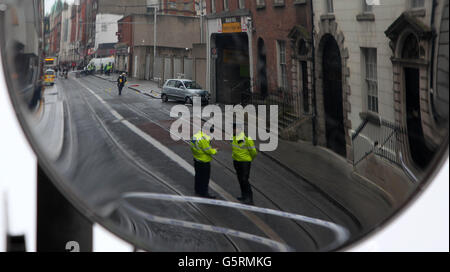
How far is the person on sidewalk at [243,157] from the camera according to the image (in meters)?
1.39

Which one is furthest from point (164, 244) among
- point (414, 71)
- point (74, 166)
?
point (414, 71)

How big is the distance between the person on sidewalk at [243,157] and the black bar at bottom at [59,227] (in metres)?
0.91

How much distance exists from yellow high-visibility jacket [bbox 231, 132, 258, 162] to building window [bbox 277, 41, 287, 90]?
0.21 m

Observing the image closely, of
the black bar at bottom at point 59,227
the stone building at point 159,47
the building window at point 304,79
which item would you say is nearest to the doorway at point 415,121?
the building window at point 304,79

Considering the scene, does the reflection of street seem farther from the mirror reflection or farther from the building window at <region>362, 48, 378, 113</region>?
the building window at <region>362, 48, 378, 113</region>

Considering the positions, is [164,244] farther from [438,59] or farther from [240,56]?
[438,59]

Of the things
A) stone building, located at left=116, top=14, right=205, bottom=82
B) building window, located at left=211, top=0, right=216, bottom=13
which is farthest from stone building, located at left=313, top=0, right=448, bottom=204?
stone building, located at left=116, top=14, right=205, bottom=82

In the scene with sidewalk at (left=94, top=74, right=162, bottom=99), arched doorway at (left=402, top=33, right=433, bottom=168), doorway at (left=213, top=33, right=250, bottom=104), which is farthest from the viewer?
sidewalk at (left=94, top=74, right=162, bottom=99)

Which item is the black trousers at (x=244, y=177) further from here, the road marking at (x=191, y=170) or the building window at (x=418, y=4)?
the building window at (x=418, y=4)

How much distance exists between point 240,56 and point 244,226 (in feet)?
1.86

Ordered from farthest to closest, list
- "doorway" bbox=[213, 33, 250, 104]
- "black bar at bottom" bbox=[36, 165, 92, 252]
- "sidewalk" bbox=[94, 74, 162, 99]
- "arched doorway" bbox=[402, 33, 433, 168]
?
"black bar at bottom" bbox=[36, 165, 92, 252], "sidewalk" bbox=[94, 74, 162, 99], "doorway" bbox=[213, 33, 250, 104], "arched doorway" bbox=[402, 33, 433, 168]

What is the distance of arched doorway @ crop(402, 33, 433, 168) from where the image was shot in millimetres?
1157

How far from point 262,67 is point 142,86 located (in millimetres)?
498

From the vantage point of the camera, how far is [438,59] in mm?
1157
